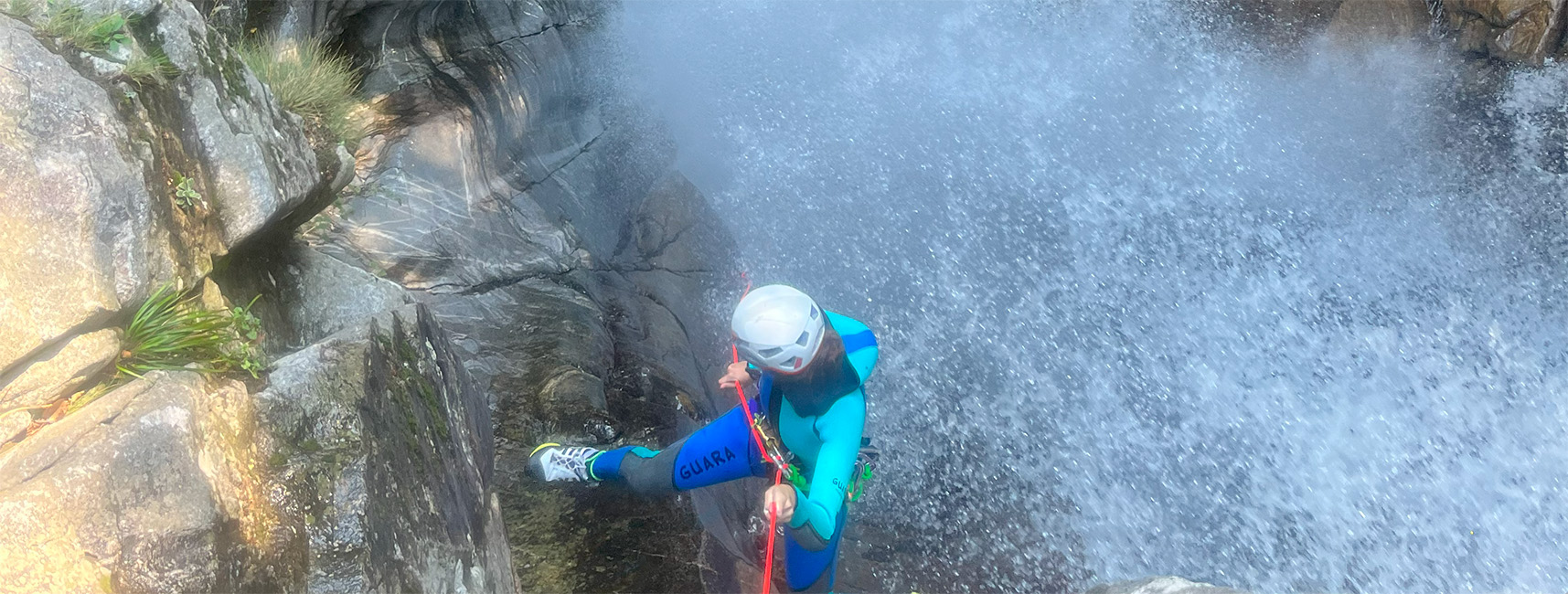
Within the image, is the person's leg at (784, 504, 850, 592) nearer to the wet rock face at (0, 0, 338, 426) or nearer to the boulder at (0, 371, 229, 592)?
the boulder at (0, 371, 229, 592)

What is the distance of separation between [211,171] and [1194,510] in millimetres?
4968

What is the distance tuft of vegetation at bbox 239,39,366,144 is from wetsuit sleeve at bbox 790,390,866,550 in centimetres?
247

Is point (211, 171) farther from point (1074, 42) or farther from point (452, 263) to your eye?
point (1074, 42)

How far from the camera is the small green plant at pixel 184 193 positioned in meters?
2.58

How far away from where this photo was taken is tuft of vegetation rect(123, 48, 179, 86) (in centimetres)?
259

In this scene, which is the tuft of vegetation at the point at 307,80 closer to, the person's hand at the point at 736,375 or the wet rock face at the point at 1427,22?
the person's hand at the point at 736,375

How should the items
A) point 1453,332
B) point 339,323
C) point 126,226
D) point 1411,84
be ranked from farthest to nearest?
point 1411,84
point 1453,332
point 339,323
point 126,226

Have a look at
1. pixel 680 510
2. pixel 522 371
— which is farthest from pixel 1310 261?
pixel 522 371

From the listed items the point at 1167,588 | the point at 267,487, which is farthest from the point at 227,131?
the point at 1167,588

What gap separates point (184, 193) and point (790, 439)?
7.39 ft

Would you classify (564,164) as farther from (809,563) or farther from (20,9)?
(20,9)

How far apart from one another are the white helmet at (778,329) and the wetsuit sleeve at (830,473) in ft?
0.90

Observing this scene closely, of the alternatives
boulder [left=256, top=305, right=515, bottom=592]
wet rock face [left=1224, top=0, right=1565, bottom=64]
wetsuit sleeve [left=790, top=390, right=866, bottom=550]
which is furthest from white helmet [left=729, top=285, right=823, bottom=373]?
wet rock face [left=1224, top=0, right=1565, bottom=64]

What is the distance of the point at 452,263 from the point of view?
5363 mm
